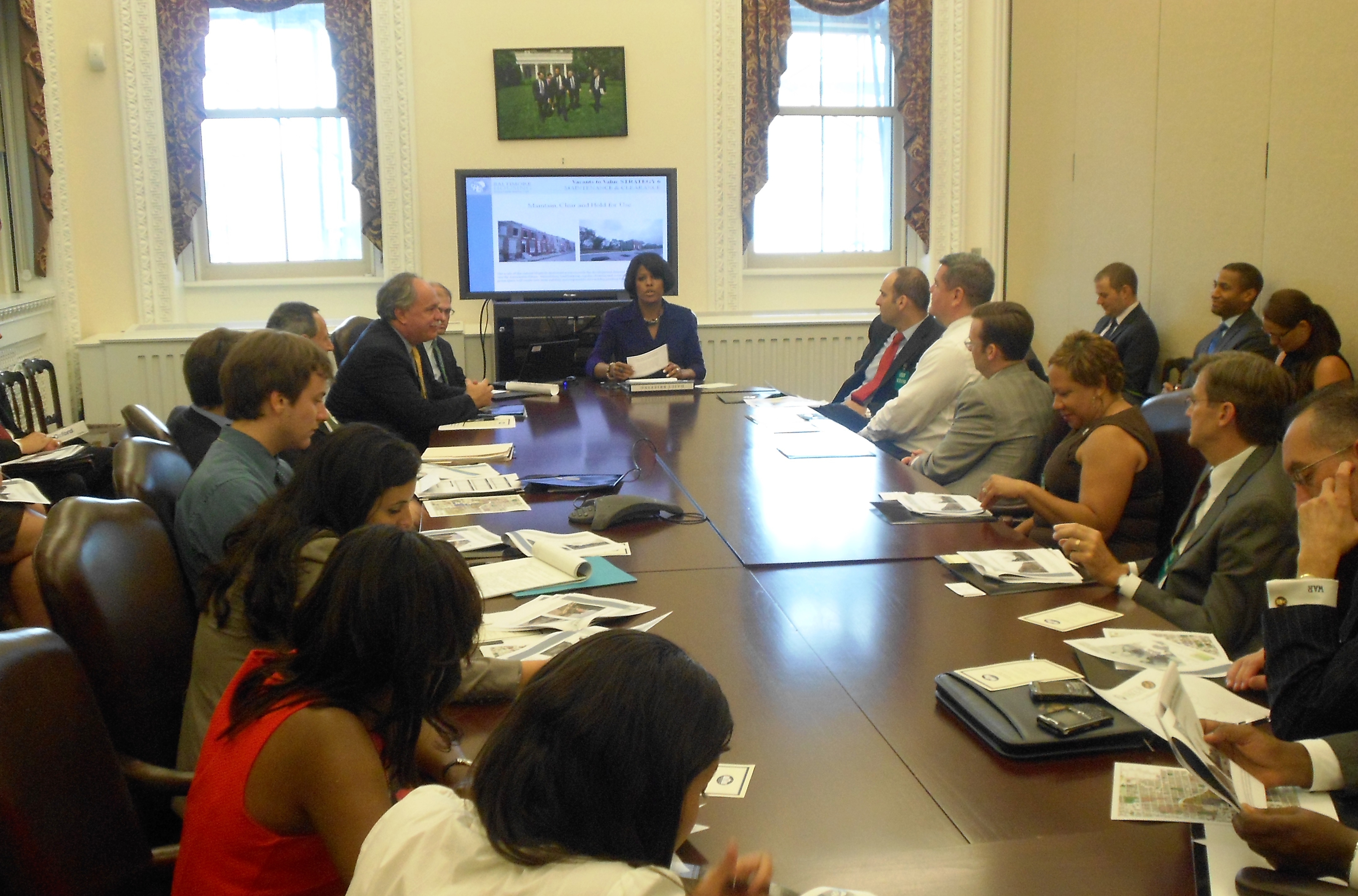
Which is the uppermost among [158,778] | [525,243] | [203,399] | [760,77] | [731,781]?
[760,77]

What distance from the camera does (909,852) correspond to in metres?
1.32

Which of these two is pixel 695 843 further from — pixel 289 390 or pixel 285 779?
pixel 289 390

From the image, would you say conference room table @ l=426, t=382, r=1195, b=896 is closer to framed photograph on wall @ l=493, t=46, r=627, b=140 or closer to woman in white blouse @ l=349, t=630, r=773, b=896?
woman in white blouse @ l=349, t=630, r=773, b=896

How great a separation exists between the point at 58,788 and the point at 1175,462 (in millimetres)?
2672

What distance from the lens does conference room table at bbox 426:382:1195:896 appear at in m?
1.31

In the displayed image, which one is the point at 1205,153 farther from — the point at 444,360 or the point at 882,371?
the point at 444,360

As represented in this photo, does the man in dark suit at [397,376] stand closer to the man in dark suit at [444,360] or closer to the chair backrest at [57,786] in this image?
the man in dark suit at [444,360]

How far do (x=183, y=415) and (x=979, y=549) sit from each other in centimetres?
213

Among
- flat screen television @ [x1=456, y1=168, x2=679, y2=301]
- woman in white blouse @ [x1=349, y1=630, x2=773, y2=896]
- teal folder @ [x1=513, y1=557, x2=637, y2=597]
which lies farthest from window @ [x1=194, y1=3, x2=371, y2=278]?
woman in white blouse @ [x1=349, y1=630, x2=773, y2=896]

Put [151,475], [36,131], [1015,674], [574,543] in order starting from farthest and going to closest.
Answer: [36,131]
[574,543]
[151,475]
[1015,674]

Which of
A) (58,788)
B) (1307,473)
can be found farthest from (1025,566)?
(58,788)

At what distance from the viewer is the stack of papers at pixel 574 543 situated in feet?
8.53

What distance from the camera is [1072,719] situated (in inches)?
62.5

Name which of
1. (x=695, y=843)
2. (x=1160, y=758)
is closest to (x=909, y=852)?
(x=695, y=843)
